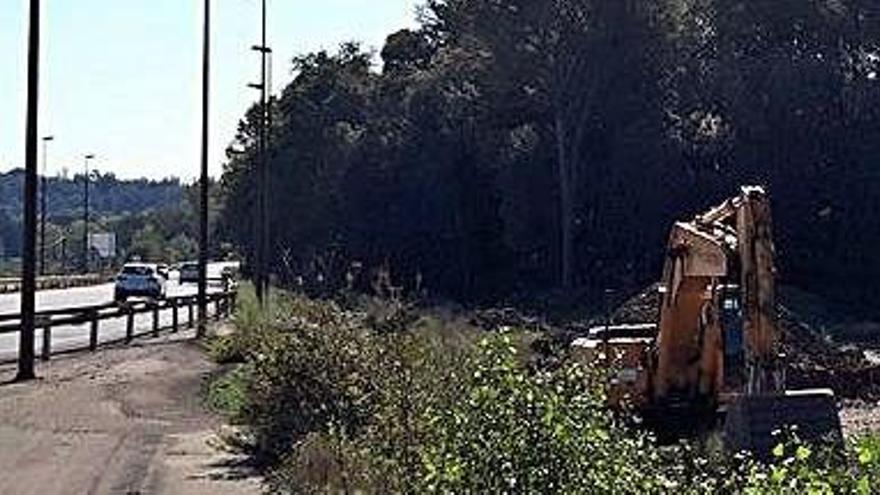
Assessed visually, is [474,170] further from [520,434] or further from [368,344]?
[520,434]

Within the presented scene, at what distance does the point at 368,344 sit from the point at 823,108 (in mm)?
49551

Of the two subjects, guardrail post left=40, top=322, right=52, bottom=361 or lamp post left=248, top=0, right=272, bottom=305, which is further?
lamp post left=248, top=0, right=272, bottom=305

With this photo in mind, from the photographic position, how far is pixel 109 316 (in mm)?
39594

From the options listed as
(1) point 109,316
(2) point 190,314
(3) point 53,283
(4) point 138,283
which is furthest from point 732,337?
(3) point 53,283

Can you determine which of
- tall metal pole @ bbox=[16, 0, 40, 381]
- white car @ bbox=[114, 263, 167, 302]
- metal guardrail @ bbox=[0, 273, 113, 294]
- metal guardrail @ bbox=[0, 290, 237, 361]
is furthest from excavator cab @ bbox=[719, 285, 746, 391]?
metal guardrail @ bbox=[0, 273, 113, 294]

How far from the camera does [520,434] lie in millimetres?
8484

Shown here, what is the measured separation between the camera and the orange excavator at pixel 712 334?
66.5 ft

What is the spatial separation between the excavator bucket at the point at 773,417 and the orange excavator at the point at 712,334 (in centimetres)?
5

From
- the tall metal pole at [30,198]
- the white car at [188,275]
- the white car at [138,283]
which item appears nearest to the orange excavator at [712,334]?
the tall metal pole at [30,198]

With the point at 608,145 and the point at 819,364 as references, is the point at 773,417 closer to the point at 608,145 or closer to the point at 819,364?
the point at 819,364

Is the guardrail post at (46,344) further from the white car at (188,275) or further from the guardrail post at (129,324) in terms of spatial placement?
the white car at (188,275)

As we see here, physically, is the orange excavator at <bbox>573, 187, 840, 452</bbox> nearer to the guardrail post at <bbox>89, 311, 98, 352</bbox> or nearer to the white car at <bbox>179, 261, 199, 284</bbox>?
the guardrail post at <bbox>89, 311, 98, 352</bbox>

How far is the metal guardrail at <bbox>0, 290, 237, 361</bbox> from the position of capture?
3490cm

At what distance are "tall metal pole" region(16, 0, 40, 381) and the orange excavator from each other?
10.6 metres
